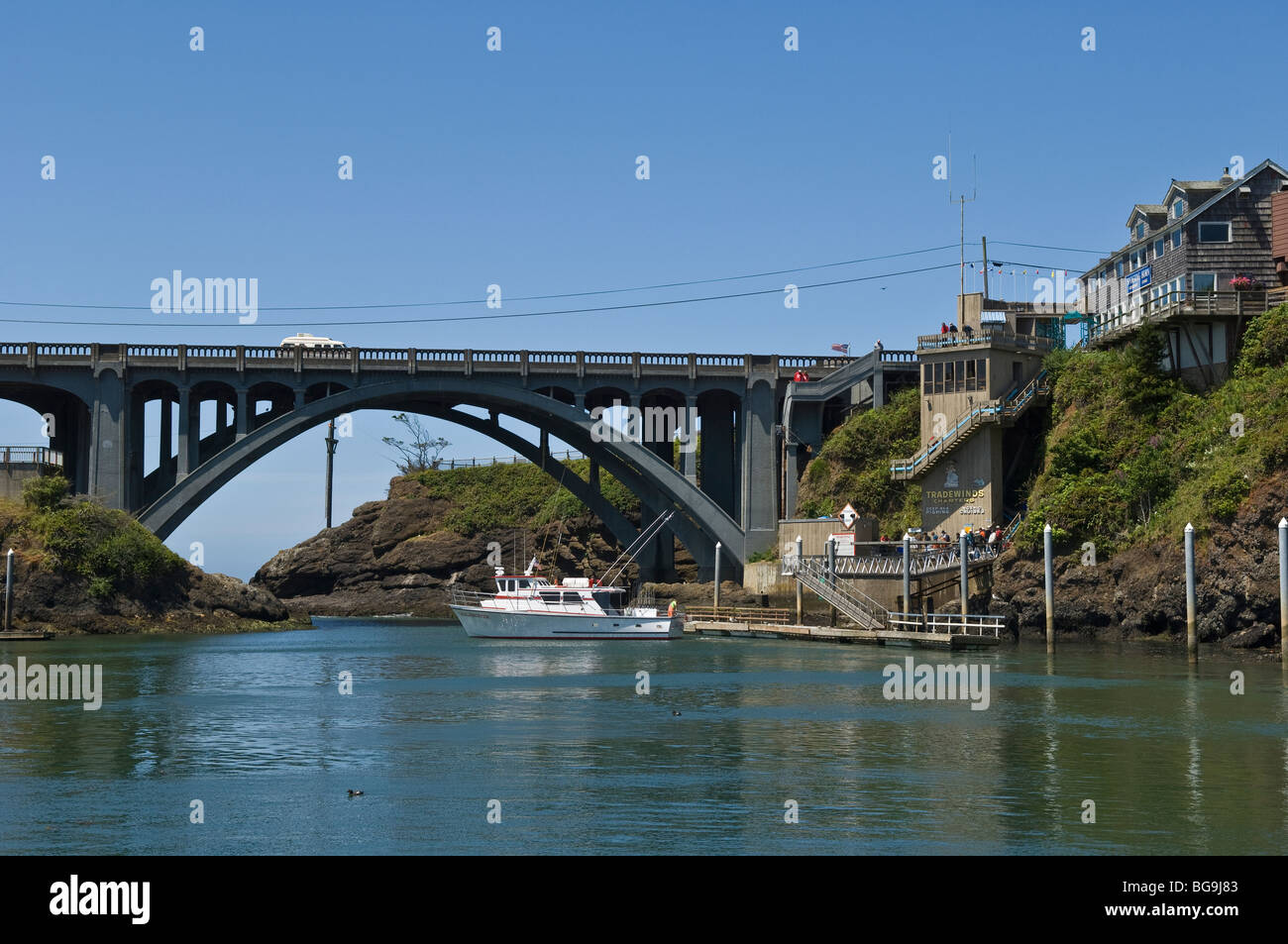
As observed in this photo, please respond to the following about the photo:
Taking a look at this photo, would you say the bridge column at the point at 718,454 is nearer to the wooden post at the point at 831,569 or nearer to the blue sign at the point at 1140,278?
the wooden post at the point at 831,569

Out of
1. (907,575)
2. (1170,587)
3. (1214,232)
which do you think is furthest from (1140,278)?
(907,575)

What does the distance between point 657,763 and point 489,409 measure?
64.5 m

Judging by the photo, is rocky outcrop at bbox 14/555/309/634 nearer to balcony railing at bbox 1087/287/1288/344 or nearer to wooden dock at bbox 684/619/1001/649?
wooden dock at bbox 684/619/1001/649

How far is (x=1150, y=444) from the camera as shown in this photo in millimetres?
72250

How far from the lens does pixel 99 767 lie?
3388 centimetres

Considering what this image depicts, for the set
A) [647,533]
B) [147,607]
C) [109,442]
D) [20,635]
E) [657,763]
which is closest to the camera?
[657,763]

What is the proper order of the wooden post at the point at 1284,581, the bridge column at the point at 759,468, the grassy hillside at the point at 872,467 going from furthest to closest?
the bridge column at the point at 759,468, the grassy hillside at the point at 872,467, the wooden post at the point at 1284,581

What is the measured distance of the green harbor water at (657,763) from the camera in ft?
86.3

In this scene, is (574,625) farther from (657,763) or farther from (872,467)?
(657,763)

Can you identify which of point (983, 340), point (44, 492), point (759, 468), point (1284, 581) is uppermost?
point (983, 340)

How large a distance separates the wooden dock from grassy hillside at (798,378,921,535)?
1119 centimetres

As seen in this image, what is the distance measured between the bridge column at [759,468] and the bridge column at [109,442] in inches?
1520

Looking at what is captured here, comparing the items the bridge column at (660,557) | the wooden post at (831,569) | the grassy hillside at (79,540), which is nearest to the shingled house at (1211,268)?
the wooden post at (831,569)
